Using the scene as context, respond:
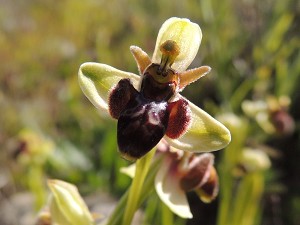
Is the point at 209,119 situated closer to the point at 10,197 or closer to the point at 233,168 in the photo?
the point at 233,168

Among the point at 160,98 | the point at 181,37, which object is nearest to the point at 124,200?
the point at 160,98

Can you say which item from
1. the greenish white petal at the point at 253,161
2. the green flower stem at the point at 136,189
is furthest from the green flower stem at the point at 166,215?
the greenish white petal at the point at 253,161

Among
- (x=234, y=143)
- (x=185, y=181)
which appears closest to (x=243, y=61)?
(x=234, y=143)

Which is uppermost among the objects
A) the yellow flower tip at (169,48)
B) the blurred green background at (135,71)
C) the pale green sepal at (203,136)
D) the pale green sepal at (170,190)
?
the yellow flower tip at (169,48)

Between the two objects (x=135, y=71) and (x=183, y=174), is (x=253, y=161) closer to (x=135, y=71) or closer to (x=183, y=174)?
(x=183, y=174)

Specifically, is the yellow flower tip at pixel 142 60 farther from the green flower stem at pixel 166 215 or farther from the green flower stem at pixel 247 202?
the green flower stem at pixel 247 202

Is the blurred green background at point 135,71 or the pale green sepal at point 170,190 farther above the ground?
the pale green sepal at point 170,190
